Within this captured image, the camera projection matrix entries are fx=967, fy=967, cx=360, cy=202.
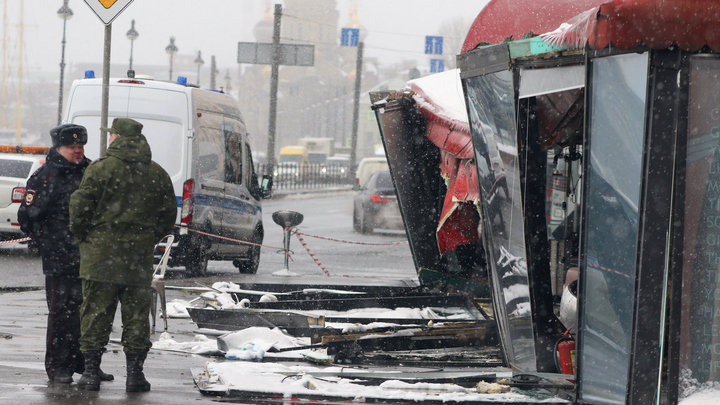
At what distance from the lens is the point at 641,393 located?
4883 millimetres

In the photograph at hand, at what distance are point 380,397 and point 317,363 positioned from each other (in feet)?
4.32

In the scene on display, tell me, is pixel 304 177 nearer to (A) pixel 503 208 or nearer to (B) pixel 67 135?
(A) pixel 503 208

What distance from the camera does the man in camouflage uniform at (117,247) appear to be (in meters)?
5.89

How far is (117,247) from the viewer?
5930 millimetres

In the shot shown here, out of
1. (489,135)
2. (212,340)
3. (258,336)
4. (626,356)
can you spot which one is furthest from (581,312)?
(212,340)

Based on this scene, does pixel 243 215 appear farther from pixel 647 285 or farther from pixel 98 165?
pixel 647 285

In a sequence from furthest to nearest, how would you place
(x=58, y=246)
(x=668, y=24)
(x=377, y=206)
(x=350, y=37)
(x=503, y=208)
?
1. (x=350, y=37)
2. (x=377, y=206)
3. (x=503, y=208)
4. (x=58, y=246)
5. (x=668, y=24)

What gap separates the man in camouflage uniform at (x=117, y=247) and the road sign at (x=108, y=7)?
2707mm

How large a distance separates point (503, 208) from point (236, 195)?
7.60 m

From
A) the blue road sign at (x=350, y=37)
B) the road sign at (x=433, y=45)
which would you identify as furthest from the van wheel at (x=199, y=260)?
the road sign at (x=433, y=45)

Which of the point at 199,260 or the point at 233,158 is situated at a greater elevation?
the point at 233,158

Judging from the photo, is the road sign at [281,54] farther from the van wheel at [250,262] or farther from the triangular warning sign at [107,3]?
the triangular warning sign at [107,3]

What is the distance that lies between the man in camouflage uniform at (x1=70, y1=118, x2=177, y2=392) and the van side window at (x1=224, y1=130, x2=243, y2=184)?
731 centimetres

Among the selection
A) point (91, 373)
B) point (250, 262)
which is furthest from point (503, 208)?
point (250, 262)
